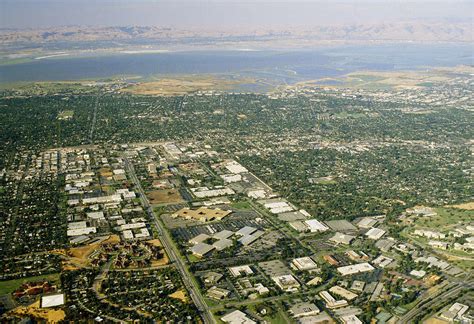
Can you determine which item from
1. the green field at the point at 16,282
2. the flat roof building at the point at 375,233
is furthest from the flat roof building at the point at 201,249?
the flat roof building at the point at 375,233

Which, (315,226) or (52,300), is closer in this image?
(52,300)

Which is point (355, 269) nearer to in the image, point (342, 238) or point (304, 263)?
point (304, 263)

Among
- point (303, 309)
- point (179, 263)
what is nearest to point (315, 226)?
point (179, 263)

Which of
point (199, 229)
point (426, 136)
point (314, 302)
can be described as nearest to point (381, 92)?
point (426, 136)

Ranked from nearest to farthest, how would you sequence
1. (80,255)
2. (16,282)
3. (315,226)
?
(16,282) → (80,255) → (315,226)

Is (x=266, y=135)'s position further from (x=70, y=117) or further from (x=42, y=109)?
(x=42, y=109)

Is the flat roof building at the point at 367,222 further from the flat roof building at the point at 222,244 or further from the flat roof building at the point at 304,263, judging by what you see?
the flat roof building at the point at 222,244

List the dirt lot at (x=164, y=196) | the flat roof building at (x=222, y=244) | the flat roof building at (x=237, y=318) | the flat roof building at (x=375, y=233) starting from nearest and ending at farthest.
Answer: the flat roof building at (x=237, y=318) < the flat roof building at (x=222, y=244) < the flat roof building at (x=375, y=233) < the dirt lot at (x=164, y=196)

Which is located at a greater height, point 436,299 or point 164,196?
point 436,299
